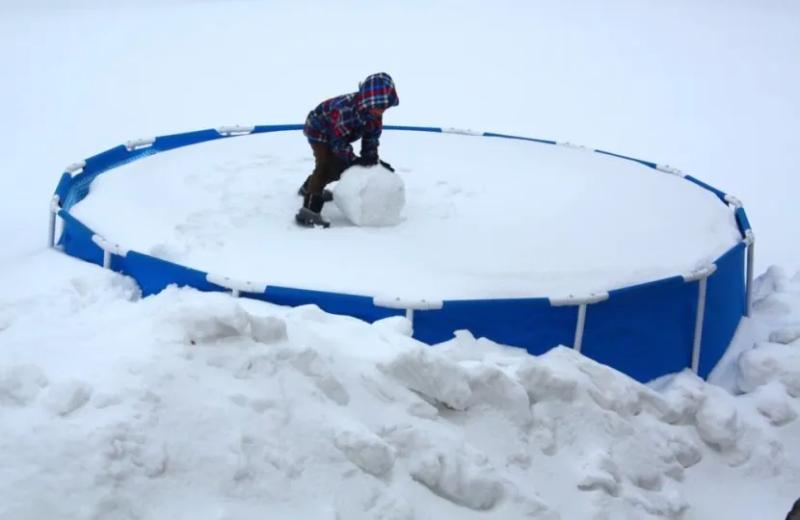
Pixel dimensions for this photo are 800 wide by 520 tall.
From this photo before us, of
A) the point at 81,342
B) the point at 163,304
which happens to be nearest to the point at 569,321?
the point at 163,304

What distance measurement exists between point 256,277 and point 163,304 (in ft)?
1.57

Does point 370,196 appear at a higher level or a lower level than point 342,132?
lower

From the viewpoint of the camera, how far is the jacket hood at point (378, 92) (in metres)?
3.27

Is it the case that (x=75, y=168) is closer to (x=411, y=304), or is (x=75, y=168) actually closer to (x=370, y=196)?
(x=370, y=196)

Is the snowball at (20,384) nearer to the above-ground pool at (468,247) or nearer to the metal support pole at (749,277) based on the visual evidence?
the above-ground pool at (468,247)

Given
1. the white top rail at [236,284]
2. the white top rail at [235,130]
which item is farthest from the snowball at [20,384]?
the white top rail at [235,130]

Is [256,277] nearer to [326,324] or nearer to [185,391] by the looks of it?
[326,324]

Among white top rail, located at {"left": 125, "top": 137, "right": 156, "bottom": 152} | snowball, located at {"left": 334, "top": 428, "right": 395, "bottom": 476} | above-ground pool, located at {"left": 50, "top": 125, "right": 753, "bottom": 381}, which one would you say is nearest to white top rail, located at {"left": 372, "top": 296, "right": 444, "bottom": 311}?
above-ground pool, located at {"left": 50, "top": 125, "right": 753, "bottom": 381}

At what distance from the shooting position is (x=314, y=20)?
368 inches

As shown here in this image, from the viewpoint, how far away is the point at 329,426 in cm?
205

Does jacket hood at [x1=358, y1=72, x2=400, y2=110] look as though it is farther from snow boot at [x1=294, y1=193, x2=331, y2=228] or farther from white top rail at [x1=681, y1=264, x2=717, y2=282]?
white top rail at [x1=681, y1=264, x2=717, y2=282]

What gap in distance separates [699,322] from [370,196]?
1171 millimetres

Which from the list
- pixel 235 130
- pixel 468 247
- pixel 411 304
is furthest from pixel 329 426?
pixel 235 130

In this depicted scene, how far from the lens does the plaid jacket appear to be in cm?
329
